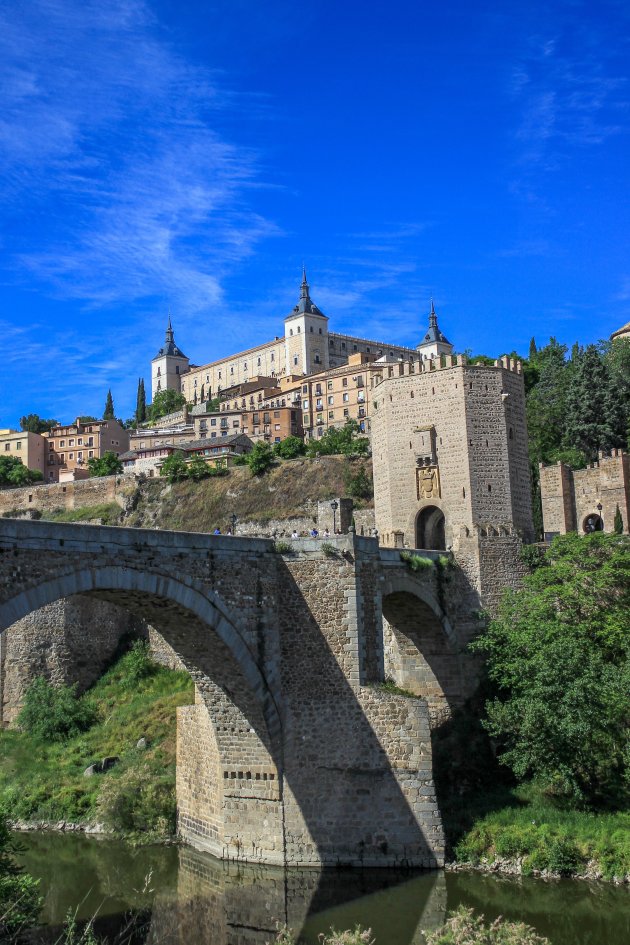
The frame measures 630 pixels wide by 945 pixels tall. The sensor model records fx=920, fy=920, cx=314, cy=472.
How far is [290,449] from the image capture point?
2362 inches

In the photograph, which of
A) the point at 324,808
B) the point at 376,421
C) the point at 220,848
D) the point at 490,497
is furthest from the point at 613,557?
the point at 220,848

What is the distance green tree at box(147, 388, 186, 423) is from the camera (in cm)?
10750

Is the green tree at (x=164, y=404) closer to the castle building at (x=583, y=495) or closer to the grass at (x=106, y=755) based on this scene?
the castle building at (x=583, y=495)

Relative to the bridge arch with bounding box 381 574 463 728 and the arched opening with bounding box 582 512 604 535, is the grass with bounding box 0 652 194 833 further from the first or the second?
the arched opening with bounding box 582 512 604 535

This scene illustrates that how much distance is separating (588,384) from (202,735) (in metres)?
32.1

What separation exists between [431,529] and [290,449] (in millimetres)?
30785

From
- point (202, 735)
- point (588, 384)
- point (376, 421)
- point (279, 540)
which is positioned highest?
point (588, 384)

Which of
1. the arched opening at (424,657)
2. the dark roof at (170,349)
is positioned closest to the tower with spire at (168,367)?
the dark roof at (170,349)

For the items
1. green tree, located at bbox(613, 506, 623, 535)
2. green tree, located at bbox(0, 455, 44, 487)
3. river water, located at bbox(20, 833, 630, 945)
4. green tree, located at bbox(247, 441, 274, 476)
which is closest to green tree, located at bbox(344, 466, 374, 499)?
green tree, located at bbox(247, 441, 274, 476)

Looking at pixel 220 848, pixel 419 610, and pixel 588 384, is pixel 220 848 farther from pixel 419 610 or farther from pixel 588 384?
pixel 588 384

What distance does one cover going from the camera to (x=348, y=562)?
21.1 meters

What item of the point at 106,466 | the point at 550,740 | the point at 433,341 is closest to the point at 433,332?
the point at 433,341

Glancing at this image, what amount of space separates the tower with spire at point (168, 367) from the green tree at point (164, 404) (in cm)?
1085

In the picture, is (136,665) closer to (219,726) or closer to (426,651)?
(426,651)
